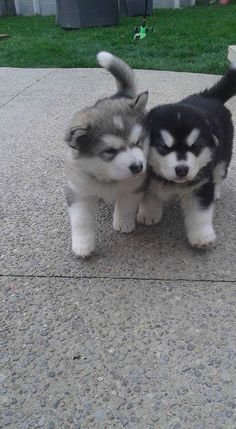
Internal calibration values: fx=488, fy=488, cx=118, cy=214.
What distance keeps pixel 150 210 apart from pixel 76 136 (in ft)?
2.78

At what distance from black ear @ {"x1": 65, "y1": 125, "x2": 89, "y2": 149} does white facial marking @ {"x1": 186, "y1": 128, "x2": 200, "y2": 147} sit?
0.54m

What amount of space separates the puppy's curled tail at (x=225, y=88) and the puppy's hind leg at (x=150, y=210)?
3.08 ft

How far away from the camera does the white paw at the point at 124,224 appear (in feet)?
10.1

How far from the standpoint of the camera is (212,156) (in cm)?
279

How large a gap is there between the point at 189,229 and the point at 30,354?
1214 mm

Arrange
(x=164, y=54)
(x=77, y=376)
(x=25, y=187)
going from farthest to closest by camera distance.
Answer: (x=164, y=54) < (x=25, y=187) < (x=77, y=376)

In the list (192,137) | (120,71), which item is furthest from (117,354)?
(120,71)

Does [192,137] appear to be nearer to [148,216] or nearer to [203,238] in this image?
[203,238]

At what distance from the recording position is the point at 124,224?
3098 mm

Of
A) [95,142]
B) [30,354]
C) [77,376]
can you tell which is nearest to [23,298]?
[30,354]

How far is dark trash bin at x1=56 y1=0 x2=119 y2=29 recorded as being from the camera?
12.7 m

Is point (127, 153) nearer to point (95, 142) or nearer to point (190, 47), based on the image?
point (95, 142)

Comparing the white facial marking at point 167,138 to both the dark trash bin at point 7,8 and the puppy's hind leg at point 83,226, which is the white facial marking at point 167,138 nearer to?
the puppy's hind leg at point 83,226

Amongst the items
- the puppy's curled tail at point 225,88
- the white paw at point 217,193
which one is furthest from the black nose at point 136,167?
the puppy's curled tail at point 225,88
